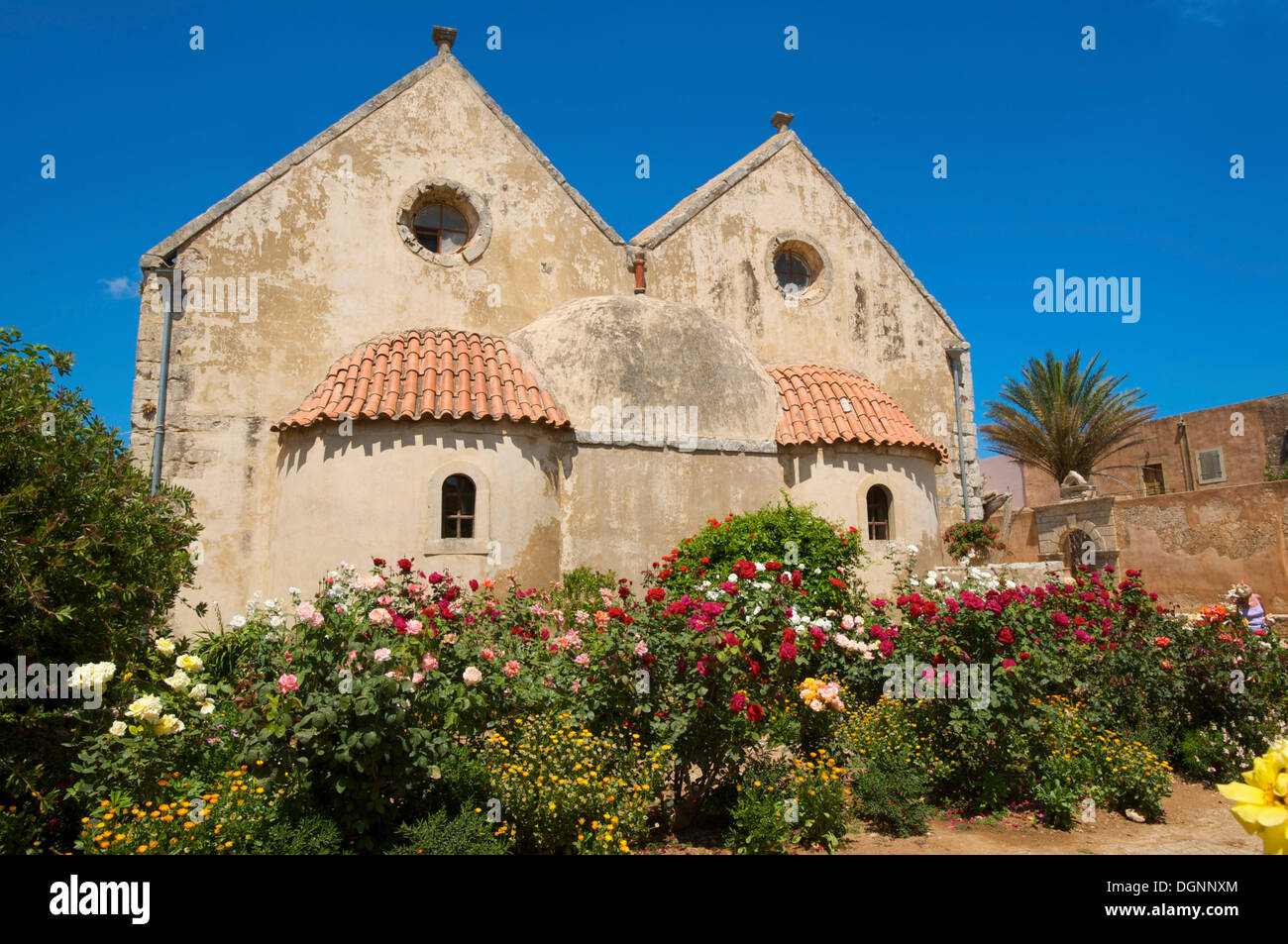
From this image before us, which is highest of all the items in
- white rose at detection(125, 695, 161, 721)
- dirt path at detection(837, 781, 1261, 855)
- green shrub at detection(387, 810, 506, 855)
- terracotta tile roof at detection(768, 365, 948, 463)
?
terracotta tile roof at detection(768, 365, 948, 463)

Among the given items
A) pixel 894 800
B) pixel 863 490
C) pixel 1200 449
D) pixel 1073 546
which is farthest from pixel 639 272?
pixel 1200 449

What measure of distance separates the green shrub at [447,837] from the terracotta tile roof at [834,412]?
9.93m

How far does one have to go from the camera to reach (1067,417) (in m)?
27.6

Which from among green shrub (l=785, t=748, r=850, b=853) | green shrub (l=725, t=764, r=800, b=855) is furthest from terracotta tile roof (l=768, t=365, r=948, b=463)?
green shrub (l=725, t=764, r=800, b=855)

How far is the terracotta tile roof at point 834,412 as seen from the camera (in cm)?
1449

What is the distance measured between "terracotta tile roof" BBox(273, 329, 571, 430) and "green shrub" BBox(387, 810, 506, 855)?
727cm

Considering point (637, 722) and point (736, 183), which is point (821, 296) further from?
A: point (637, 722)

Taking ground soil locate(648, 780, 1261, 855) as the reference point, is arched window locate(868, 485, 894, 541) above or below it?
above

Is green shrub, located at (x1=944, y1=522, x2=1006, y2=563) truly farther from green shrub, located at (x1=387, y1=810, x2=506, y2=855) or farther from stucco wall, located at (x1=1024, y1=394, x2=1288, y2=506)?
stucco wall, located at (x1=1024, y1=394, x2=1288, y2=506)

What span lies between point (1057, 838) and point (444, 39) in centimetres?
1573

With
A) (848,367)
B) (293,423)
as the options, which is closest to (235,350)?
(293,423)

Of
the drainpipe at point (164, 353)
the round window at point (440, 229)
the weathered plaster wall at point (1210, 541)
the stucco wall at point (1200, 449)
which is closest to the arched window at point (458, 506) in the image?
the drainpipe at point (164, 353)

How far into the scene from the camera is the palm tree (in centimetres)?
2747

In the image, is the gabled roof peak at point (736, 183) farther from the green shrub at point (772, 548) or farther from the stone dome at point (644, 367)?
the green shrub at point (772, 548)
